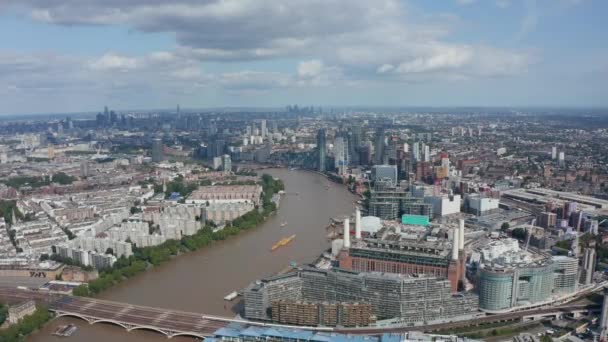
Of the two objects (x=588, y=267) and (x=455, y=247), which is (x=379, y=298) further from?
(x=588, y=267)

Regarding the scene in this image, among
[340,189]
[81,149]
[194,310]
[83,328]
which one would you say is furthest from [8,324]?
[81,149]

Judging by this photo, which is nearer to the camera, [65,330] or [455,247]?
[65,330]

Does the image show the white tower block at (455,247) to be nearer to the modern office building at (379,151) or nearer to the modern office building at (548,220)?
the modern office building at (548,220)

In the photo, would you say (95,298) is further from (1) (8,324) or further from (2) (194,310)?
(2) (194,310)

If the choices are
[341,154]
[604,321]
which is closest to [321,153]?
[341,154]

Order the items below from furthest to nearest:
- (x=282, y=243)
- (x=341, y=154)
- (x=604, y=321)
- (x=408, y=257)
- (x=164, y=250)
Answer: (x=341, y=154)
(x=282, y=243)
(x=164, y=250)
(x=408, y=257)
(x=604, y=321)

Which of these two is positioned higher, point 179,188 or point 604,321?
point 179,188

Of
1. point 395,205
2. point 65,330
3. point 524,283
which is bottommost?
point 65,330
